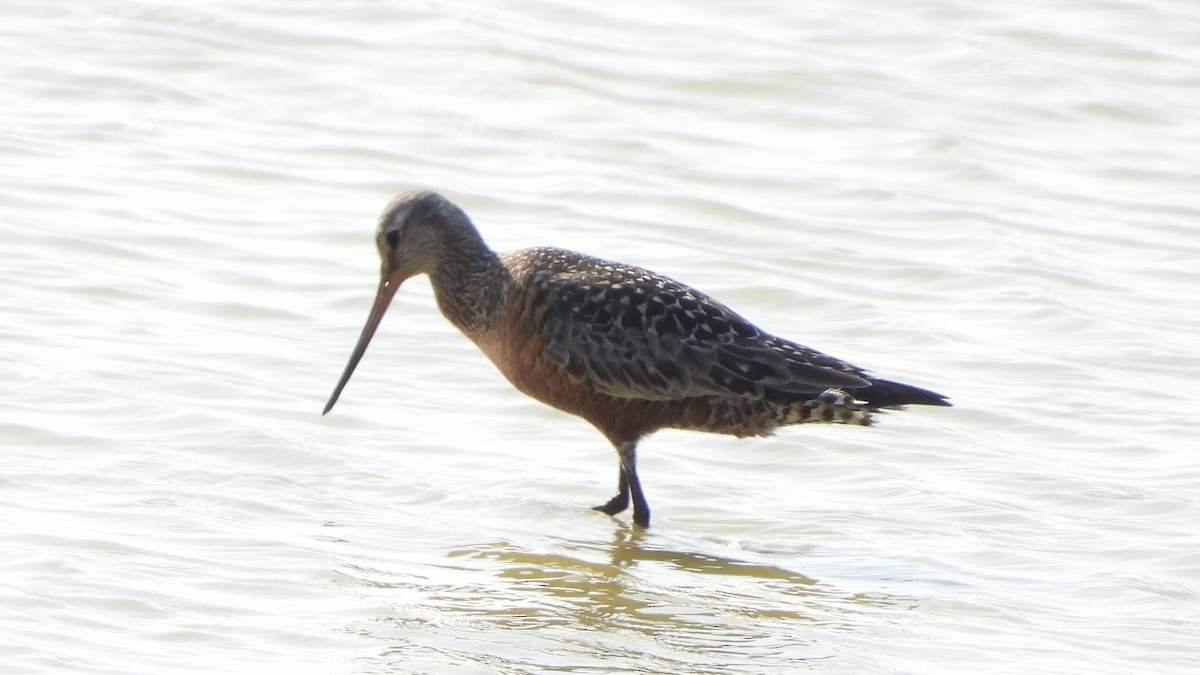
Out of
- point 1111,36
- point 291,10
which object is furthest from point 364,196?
point 1111,36

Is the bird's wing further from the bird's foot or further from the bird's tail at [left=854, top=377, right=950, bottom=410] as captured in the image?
the bird's foot

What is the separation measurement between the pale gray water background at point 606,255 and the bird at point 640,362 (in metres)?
0.41

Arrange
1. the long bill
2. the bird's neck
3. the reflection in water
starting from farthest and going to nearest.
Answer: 1. the long bill
2. the bird's neck
3. the reflection in water

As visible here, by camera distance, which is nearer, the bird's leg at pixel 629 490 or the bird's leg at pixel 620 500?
the bird's leg at pixel 629 490

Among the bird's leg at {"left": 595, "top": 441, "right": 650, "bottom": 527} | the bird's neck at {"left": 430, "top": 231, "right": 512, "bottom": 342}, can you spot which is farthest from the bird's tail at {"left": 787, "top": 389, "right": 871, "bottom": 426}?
the bird's neck at {"left": 430, "top": 231, "right": 512, "bottom": 342}

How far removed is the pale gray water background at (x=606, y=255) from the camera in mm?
6922

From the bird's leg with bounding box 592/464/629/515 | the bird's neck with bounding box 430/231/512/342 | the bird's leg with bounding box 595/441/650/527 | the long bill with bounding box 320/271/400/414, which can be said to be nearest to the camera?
the bird's leg with bounding box 595/441/650/527

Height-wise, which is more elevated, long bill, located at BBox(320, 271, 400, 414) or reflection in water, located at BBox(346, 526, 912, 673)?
long bill, located at BBox(320, 271, 400, 414)

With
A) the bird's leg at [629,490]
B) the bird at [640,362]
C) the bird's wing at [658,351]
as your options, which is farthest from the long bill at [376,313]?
the bird's leg at [629,490]

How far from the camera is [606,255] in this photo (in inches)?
447

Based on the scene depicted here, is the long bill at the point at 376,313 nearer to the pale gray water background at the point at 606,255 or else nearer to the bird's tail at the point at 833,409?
the pale gray water background at the point at 606,255

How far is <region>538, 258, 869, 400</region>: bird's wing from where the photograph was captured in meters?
8.20

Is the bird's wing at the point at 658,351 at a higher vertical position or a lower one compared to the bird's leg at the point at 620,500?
higher

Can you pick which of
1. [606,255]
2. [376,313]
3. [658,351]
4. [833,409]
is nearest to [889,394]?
[833,409]
